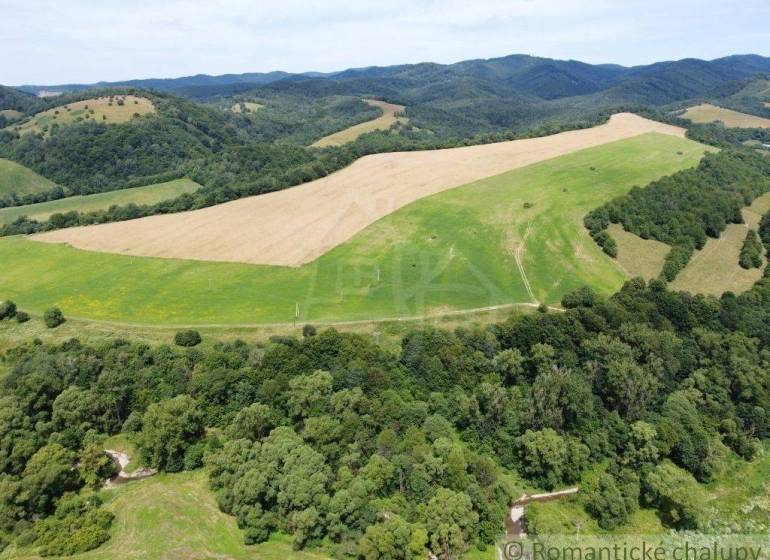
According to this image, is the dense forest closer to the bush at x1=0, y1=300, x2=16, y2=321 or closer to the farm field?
the farm field

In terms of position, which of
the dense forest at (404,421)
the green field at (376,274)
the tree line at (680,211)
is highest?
the tree line at (680,211)

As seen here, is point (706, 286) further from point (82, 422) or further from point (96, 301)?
point (96, 301)

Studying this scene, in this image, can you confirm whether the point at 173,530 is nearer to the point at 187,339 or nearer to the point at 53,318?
the point at 187,339

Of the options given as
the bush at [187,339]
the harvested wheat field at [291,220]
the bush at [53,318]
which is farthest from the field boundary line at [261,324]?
the harvested wheat field at [291,220]

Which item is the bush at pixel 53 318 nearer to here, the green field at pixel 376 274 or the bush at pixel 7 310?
the green field at pixel 376 274

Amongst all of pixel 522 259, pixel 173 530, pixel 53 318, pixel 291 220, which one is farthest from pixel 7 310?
pixel 522 259

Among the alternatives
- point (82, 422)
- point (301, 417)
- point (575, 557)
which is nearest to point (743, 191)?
point (575, 557)
